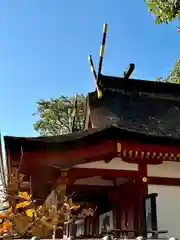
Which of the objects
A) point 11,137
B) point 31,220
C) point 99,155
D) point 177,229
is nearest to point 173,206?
point 177,229

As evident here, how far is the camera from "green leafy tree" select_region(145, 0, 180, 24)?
29.0ft

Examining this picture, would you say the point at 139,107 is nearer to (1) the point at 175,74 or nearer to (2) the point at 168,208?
(2) the point at 168,208

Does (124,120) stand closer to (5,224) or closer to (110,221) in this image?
(110,221)

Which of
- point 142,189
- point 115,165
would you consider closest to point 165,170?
point 142,189

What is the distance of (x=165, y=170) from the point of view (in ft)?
28.2

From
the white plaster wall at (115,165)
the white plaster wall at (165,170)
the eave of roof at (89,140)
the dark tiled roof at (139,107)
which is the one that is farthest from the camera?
the dark tiled roof at (139,107)

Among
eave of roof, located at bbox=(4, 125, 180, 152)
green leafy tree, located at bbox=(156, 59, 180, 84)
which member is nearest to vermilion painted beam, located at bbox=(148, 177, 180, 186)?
eave of roof, located at bbox=(4, 125, 180, 152)

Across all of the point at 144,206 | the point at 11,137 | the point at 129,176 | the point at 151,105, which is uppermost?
the point at 151,105

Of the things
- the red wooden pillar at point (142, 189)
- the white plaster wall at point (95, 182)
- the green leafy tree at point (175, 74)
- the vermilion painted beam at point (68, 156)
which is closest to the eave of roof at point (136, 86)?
the white plaster wall at point (95, 182)

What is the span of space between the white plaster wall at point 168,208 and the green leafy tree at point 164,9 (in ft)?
13.5

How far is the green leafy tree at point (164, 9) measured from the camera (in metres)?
8.85

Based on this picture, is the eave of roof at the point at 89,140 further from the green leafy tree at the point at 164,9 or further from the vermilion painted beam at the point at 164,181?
the green leafy tree at the point at 164,9

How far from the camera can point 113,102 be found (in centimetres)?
1138

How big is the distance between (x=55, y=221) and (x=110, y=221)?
6.99 metres
